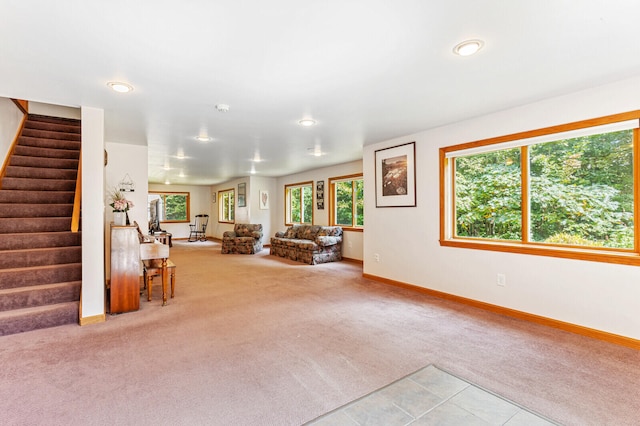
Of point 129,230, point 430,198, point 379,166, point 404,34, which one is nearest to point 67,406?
point 129,230

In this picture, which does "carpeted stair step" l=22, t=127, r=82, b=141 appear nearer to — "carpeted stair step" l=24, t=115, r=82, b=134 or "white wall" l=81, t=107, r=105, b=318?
"carpeted stair step" l=24, t=115, r=82, b=134

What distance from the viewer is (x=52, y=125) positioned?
215 inches

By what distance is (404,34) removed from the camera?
6.48 ft

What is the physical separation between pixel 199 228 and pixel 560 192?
12.3 metres

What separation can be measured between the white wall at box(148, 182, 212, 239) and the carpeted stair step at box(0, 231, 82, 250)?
8.58 m

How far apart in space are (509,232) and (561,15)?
2.48m

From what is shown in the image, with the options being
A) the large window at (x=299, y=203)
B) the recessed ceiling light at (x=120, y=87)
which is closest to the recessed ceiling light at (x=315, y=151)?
the large window at (x=299, y=203)

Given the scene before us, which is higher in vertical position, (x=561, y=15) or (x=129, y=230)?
(x=561, y=15)

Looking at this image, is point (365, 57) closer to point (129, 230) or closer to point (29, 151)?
point (129, 230)

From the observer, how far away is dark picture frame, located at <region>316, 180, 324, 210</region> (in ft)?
27.0

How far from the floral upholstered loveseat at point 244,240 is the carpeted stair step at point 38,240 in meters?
4.59

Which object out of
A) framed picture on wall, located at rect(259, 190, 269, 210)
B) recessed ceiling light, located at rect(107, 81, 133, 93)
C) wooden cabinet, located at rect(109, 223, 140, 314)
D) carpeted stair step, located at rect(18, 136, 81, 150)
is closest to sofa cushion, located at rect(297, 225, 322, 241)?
framed picture on wall, located at rect(259, 190, 269, 210)

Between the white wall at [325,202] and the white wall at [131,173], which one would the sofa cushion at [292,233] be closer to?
the white wall at [325,202]

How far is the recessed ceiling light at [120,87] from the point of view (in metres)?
2.70
